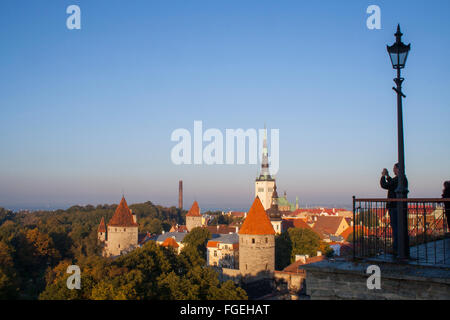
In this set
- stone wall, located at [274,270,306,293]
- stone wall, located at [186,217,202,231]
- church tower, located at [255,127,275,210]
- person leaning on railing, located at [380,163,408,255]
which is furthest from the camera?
church tower, located at [255,127,275,210]

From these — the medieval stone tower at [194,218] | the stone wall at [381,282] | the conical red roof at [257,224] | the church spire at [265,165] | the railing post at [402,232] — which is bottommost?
the medieval stone tower at [194,218]

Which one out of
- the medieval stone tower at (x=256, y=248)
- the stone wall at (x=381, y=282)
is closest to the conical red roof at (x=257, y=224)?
the medieval stone tower at (x=256, y=248)

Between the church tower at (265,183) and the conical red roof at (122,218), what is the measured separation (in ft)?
163

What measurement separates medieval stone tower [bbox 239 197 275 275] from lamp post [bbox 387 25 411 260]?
3067 cm

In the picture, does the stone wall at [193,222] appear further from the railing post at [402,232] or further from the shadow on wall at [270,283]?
the railing post at [402,232]

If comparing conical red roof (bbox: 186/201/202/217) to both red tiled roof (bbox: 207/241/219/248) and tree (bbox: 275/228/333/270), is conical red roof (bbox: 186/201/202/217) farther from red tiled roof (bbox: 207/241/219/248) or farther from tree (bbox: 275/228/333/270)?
tree (bbox: 275/228/333/270)

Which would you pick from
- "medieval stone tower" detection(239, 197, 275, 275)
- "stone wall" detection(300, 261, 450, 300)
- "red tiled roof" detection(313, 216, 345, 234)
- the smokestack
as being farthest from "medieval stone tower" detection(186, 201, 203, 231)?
"stone wall" detection(300, 261, 450, 300)

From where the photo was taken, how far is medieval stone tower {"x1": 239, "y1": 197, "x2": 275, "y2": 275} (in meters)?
37.1

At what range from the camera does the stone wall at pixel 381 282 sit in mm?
5387

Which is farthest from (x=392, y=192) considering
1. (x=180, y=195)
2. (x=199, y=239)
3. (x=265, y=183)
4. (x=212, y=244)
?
(x=180, y=195)

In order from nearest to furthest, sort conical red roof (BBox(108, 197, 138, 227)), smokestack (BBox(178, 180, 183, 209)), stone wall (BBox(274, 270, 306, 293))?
stone wall (BBox(274, 270, 306, 293))
conical red roof (BBox(108, 197, 138, 227))
smokestack (BBox(178, 180, 183, 209))
